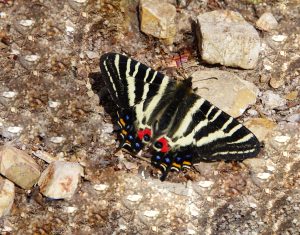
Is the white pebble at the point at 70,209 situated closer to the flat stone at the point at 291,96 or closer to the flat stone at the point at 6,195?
the flat stone at the point at 6,195

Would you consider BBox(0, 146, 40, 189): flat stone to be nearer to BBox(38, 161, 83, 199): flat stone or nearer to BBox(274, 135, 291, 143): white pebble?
BBox(38, 161, 83, 199): flat stone

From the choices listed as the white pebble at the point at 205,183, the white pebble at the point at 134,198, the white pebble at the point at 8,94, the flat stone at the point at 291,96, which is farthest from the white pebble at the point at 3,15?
the flat stone at the point at 291,96

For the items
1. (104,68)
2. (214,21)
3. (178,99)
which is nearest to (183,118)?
(178,99)

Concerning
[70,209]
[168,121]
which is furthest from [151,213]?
[168,121]

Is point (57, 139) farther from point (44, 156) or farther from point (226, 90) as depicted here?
point (226, 90)

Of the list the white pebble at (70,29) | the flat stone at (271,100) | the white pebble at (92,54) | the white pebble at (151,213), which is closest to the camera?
the white pebble at (151,213)
